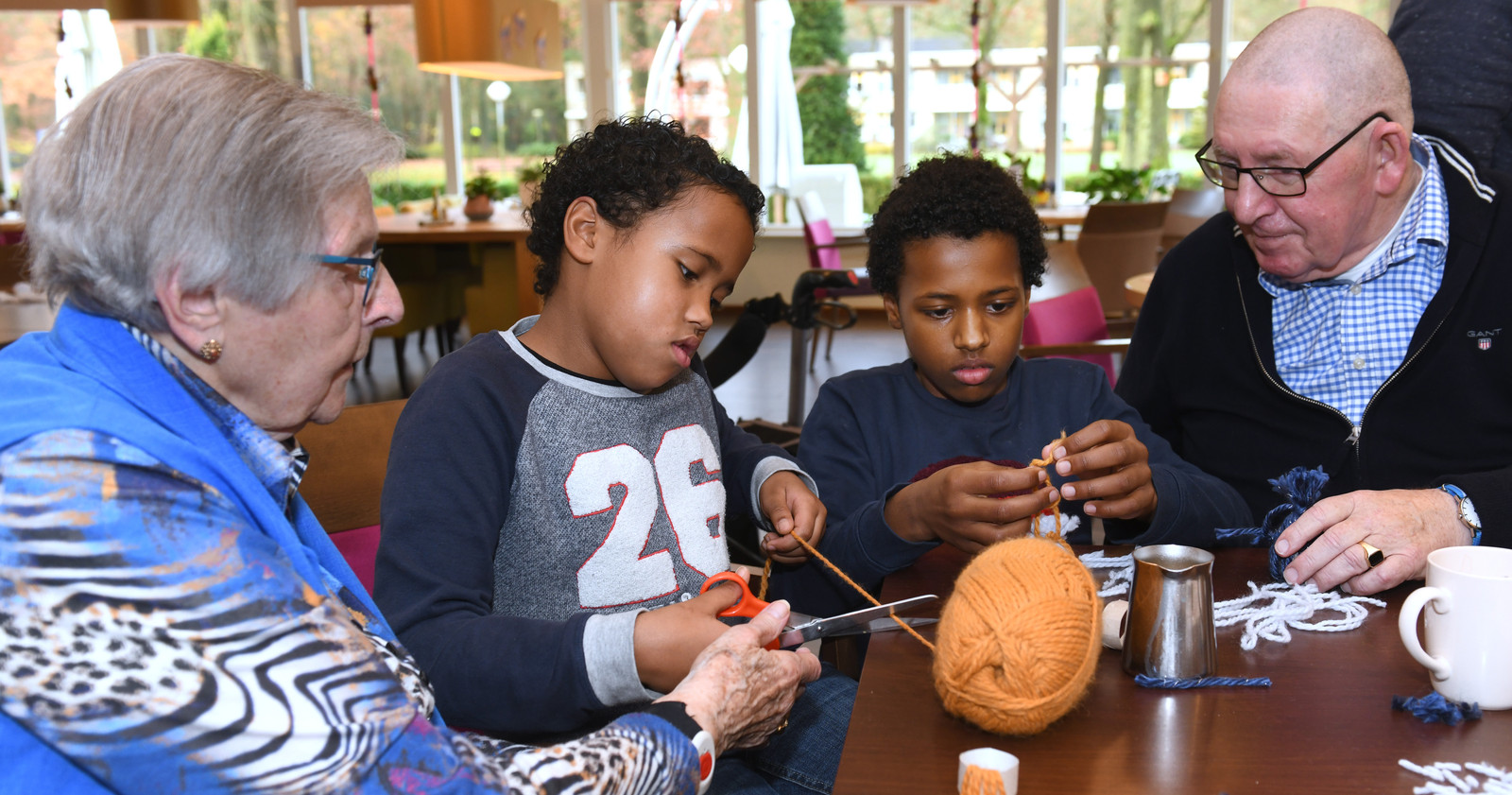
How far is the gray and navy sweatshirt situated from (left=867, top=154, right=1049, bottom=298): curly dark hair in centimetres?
44

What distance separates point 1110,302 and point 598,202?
15.4 feet

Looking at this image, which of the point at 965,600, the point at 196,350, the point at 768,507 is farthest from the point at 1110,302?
the point at 196,350

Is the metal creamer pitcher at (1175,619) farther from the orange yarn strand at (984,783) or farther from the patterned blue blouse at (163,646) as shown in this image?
the patterned blue blouse at (163,646)

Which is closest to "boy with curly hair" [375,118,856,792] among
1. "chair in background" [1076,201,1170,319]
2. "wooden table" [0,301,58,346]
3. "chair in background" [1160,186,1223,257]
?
"wooden table" [0,301,58,346]

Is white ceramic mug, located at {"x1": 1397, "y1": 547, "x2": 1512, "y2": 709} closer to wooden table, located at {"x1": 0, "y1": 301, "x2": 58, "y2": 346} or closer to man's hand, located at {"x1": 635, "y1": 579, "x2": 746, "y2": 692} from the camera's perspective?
man's hand, located at {"x1": 635, "y1": 579, "x2": 746, "y2": 692}

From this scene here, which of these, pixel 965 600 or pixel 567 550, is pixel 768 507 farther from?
pixel 965 600

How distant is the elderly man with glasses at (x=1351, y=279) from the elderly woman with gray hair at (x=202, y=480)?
4.05 ft

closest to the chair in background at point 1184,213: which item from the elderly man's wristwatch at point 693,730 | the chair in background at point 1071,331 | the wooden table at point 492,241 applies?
the chair in background at point 1071,331

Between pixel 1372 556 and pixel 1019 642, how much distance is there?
614 millimetres

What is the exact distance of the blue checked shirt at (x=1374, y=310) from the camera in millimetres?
1701

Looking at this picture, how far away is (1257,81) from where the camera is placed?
1.63 m

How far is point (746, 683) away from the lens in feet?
3.37

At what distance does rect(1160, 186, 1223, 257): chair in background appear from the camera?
663cm

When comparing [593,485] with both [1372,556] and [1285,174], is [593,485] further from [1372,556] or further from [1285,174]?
[1285,174]
